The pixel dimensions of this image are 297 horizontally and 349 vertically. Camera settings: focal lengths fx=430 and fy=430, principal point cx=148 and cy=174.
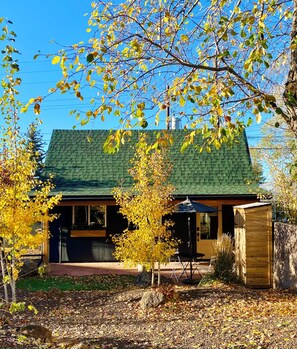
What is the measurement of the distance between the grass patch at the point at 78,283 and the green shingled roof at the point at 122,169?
325 cm

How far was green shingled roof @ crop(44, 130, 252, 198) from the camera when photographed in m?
16.0

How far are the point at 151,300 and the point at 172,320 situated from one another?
44.2 inches

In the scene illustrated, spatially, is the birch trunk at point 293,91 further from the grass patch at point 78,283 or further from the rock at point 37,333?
the grass patch at point 78,283

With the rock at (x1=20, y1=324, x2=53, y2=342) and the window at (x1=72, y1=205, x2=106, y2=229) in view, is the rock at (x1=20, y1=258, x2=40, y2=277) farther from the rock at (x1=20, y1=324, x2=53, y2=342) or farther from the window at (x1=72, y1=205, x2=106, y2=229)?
the rock at (x1=20, y1=324, x2=53, y2=342)

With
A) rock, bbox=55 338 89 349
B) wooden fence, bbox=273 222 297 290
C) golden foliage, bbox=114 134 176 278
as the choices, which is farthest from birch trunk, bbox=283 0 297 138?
golden foliage, bbox=114 134 176 278

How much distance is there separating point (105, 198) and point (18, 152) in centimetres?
689

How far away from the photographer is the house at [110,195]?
15.7 meters

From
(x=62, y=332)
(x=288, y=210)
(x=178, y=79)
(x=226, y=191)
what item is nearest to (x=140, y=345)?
(x=62, y=332)

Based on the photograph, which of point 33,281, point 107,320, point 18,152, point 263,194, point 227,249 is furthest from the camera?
point 263,194

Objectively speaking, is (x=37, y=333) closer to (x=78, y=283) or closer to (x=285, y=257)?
(x=285, y=257)

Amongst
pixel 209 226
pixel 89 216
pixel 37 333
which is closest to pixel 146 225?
pixel 37 333

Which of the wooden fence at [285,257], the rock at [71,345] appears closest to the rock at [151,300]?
the rock at [71,345]

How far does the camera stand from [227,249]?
1084cm

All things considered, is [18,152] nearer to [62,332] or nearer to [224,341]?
[62,332]
